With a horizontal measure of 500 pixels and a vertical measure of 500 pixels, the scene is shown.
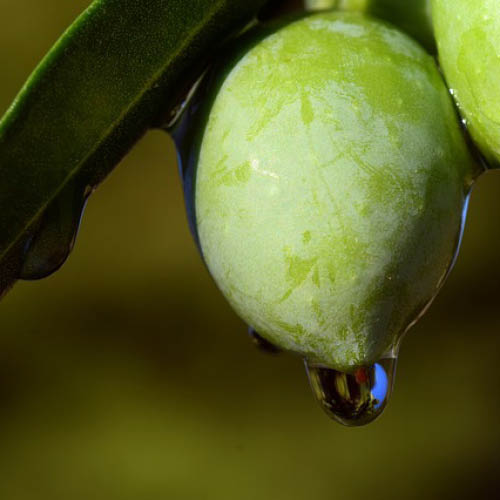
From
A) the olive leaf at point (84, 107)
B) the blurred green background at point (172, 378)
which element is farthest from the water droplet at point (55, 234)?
the blurred green background at point (172, 378)

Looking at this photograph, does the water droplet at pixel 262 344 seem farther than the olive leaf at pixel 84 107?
Yes

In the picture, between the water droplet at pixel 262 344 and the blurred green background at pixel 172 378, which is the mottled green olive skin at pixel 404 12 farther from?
the blurred green background at pixel 172 378

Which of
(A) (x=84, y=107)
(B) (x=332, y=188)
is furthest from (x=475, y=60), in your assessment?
(A) (x=84, y=107)

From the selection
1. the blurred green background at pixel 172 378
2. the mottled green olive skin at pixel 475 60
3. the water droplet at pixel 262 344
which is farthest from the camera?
the blurred green background at pixel 172 378

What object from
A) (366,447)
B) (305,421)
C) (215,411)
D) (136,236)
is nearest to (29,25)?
(136,236)

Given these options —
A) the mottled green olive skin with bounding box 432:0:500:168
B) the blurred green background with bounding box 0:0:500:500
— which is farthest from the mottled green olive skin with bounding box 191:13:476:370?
the blurred green background with bounding box 0:0:500:500
